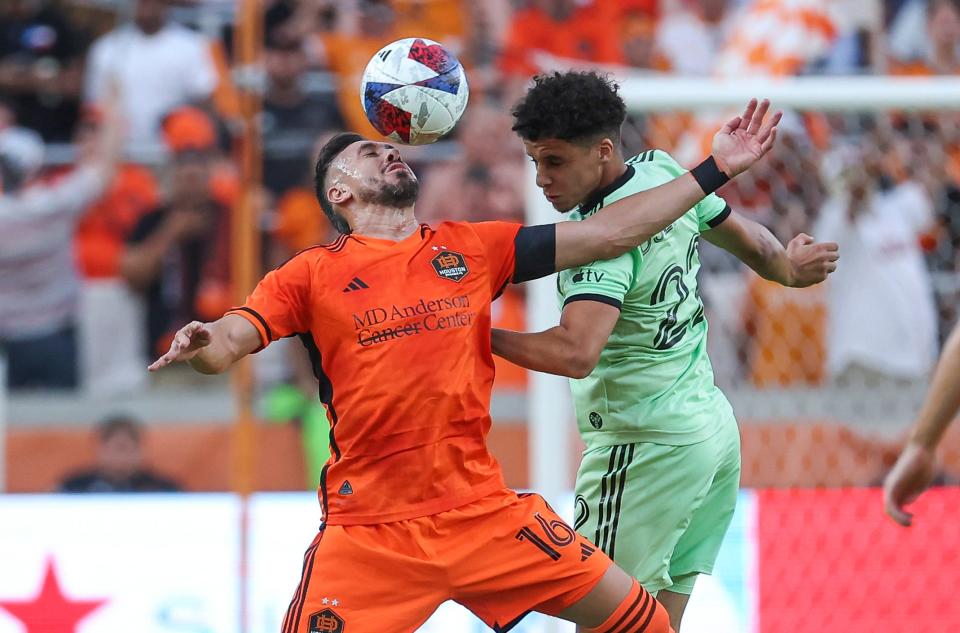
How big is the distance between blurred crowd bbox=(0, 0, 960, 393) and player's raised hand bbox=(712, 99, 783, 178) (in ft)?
9.43

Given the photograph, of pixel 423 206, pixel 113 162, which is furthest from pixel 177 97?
pixel 423 206

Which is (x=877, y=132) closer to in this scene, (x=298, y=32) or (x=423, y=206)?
(x=423, y=206)

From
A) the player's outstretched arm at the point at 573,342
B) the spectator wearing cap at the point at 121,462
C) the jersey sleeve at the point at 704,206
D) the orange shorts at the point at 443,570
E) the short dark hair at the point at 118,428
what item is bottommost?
the spectator wearing cap at the point at 121,462

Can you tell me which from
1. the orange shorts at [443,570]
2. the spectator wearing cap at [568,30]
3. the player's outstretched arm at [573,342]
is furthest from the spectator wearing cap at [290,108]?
the orange shorts at [443,570]

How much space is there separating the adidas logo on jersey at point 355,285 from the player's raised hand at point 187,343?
44 cm

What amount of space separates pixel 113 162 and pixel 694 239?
228 inches

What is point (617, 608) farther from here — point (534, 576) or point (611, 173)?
point (611, 173)

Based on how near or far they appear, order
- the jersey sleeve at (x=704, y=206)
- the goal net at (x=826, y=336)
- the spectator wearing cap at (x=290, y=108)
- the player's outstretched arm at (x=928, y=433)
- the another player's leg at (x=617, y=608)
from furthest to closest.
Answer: the spectator wearing cap at (x=290, y=108), the goal net at (x=826, y=336), the jersey sleeve at (x=704, y=206), the another player's leg at (x=617, y=608), the player's outstretched arm at (x=928, y=433)

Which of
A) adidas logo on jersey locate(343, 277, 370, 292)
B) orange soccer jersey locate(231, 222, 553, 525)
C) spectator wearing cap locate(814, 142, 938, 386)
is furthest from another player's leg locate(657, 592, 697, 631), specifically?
spectator wearing cap locate(814, 142, 938, 386)

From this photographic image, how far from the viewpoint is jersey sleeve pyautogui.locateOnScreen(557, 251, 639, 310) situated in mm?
4027

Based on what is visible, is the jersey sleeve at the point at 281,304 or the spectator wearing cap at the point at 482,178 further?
the spectator wearing cap at the point at 482,178

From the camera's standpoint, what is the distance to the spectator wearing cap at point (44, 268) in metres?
8.88

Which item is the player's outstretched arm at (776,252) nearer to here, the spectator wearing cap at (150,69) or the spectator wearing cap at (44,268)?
the spectator wearing cap at (44,268)

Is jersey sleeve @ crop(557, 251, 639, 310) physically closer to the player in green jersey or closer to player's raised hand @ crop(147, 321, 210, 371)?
the player in green jersey
